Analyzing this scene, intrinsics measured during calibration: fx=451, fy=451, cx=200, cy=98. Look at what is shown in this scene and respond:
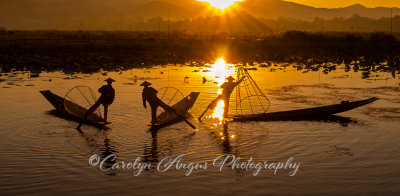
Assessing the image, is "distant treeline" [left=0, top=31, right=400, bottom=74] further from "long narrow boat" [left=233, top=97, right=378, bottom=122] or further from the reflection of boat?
"long narrow boat" [left=233, top=97, right=378, bottom=122]

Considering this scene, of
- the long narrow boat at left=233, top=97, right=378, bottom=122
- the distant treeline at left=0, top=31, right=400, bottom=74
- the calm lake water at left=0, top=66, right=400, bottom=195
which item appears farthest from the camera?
the distant treeline at left=0, top=31, right=400, bottom=74

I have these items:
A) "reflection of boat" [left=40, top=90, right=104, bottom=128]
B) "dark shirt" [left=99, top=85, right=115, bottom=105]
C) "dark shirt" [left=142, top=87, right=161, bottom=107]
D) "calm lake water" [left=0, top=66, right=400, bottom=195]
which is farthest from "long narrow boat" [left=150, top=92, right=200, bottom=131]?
"reflection of boat" [left=40, top=90, right=104, bottom=128]

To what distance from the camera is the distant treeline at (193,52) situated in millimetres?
34938

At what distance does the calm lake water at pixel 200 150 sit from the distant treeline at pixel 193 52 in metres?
16.7

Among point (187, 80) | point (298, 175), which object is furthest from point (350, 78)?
point (298, 175)

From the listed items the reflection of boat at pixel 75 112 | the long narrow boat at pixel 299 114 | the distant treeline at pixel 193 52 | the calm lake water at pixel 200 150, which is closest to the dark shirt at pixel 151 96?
the calm lake water at pixel 200 150

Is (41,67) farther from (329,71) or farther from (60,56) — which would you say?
(329,71)

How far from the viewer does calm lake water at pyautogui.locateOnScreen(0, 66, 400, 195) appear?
332 inches

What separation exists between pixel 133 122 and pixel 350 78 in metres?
17.4

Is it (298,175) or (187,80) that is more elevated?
(187,80)

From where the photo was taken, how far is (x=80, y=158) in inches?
400

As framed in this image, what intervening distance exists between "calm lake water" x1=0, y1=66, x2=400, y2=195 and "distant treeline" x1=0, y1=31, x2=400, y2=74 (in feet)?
54.6

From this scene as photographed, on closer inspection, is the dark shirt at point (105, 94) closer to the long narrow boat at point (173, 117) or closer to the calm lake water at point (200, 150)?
the calm lake water at point (200, 150)

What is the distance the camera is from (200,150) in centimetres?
1088
